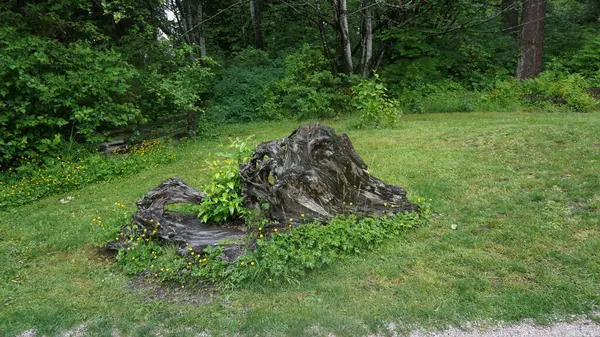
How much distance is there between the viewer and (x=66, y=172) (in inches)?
341

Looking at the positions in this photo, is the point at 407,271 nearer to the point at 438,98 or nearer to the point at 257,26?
the point at 438,98

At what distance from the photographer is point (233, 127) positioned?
13688mm

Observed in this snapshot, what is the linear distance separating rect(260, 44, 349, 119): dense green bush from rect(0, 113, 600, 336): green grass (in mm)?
6995

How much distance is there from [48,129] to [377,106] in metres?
8.09

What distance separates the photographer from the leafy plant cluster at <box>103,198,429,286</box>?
4.52 meters

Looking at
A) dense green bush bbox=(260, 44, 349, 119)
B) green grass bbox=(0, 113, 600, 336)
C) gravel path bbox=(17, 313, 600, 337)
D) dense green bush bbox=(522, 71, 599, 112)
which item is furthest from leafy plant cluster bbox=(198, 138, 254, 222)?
dense green bush bbox=(522, 71, 599, 112)

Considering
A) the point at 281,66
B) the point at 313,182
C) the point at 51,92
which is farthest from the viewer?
the point at 281,66

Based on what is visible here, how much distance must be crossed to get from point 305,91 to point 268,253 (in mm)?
10813

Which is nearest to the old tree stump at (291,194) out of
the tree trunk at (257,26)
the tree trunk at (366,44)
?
the tree trunk at (366,44)

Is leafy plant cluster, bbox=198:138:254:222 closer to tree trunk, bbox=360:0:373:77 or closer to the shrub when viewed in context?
the shrub

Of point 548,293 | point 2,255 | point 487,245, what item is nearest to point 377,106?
point 487,245

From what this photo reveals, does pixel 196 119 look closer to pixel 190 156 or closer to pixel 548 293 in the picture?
pixel 190 156

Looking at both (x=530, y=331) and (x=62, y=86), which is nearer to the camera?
(x=530, y=331)

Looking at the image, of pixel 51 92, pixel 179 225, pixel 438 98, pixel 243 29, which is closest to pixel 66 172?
pixel 51 92
